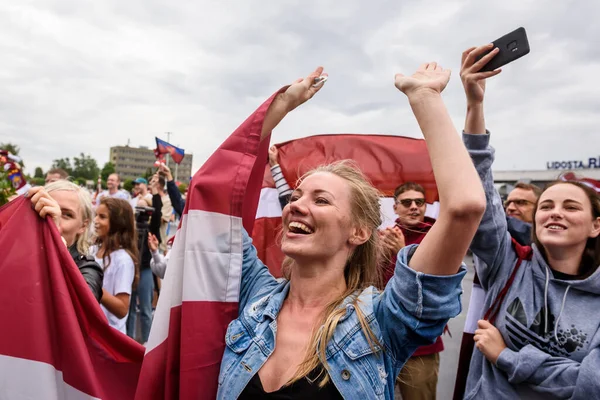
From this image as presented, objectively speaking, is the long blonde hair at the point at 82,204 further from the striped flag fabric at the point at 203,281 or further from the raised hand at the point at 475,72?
the raised hand at the point at 475,72

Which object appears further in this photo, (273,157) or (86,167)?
(86,167)

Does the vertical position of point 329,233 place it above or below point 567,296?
above

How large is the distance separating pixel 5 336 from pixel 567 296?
2431 mm

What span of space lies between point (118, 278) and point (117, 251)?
1.14ft

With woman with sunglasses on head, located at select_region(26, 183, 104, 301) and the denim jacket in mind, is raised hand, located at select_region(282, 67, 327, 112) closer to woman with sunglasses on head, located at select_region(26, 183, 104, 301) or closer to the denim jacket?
the denim jacket

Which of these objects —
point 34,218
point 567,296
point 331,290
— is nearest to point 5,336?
point 34,218

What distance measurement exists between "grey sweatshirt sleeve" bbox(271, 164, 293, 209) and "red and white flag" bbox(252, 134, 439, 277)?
67mm

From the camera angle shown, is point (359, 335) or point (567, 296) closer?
point (359, 335)

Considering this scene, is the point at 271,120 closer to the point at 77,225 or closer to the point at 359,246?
the point at 359,246

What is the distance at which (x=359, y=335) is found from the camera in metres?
1.50

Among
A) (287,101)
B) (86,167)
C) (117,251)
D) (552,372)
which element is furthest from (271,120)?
(86,167)

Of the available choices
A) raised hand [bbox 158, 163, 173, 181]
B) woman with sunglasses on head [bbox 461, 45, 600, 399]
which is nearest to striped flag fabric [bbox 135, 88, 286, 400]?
woman with sunglasses on head [bbox 461, 45, 600, 399]

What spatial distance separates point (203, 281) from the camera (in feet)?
5.58

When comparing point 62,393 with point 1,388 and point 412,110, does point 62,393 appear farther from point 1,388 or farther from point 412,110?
point 412,110
